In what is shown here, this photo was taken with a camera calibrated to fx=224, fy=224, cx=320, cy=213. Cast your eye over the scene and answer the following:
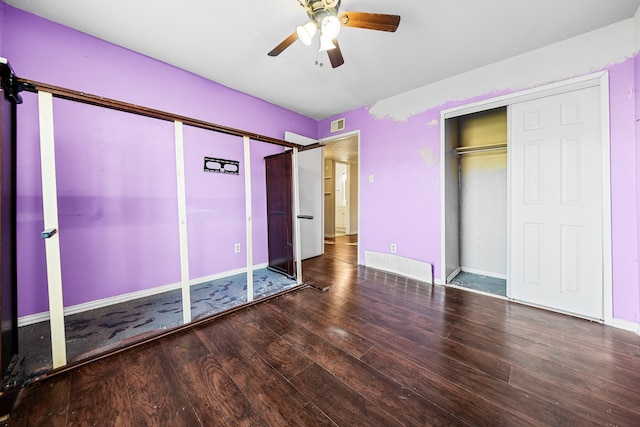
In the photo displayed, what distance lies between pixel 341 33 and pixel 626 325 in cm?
340

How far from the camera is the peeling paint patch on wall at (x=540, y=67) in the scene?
1.85 meters

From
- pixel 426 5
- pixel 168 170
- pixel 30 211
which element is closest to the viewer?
pixel 426 5

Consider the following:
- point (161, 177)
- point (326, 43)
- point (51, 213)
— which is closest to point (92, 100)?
point (51, 213)

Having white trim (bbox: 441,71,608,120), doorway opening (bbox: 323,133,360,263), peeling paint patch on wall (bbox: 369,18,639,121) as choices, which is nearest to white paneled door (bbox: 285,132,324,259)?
doorway opening (bbox: 323,133,360,263)

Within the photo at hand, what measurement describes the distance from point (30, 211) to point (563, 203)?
4.66 metres

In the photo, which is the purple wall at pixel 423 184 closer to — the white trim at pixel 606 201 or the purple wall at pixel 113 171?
the white trim at pixel 606 201

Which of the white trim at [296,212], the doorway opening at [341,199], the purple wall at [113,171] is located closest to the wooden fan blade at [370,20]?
the white trim at [296,212]

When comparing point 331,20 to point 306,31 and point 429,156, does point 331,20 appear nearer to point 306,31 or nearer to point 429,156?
point 306,31

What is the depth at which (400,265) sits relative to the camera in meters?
3.14

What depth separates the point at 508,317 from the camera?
2014 millimetres

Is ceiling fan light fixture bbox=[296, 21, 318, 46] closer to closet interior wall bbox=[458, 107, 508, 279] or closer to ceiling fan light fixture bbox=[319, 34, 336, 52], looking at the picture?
ceiling fan light fixture bbox=[319, 34, 336, 52]

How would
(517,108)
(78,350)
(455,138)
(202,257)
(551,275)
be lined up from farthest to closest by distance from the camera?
(455,138)
(202,257)
(517,108)
(551,275)
(78,350)

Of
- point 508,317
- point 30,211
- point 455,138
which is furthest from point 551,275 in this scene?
point 30,211

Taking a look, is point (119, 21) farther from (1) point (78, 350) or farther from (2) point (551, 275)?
(2) point (551, 275)
